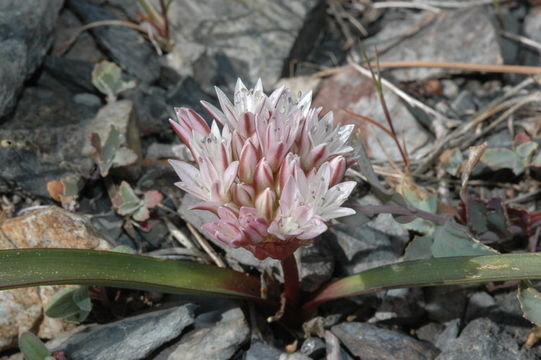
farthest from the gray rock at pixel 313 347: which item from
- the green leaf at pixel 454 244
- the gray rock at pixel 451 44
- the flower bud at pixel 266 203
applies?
the gray rock at pixel 451 44

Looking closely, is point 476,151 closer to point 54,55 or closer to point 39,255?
point 39,255

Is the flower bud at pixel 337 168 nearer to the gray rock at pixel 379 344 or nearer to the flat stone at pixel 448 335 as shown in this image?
the gray rock at pixel 379 344

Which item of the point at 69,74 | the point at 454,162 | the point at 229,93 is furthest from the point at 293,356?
the point at 69,74

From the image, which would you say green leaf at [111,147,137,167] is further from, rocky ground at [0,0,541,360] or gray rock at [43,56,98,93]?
gray rock at [43,56,98,93]

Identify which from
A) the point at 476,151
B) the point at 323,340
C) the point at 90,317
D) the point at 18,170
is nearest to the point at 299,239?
the point at 323,340

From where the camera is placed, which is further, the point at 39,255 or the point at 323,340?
the point at 323,340

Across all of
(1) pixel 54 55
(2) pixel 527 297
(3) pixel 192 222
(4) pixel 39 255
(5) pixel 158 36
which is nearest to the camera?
(4) pixel 39 255
